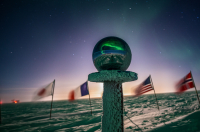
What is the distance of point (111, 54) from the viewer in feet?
5.89

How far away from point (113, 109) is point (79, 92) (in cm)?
981

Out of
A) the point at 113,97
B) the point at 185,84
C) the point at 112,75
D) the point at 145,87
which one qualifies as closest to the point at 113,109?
the point at 113,97

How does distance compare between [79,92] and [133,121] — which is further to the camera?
[79,92]

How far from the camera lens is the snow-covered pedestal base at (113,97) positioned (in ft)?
5.65

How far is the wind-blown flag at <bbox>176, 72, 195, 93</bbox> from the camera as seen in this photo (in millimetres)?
9123

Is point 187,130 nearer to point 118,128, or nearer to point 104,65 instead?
point 118,128

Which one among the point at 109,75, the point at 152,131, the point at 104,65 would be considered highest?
the point at 104,65

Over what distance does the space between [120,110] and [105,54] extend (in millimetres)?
1157

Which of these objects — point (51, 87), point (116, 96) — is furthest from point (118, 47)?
point (51, 87)

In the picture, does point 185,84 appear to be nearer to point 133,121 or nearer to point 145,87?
point 145,87

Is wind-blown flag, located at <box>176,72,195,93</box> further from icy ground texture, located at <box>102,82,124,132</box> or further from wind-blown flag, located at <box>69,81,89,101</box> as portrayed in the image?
icy ground texture, located at <box>102,82,124,132</box>

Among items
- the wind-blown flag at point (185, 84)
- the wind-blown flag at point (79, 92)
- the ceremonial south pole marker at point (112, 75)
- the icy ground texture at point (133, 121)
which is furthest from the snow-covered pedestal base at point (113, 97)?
the wind-blown flag at point (185, 84)

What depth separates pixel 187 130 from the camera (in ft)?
16.2

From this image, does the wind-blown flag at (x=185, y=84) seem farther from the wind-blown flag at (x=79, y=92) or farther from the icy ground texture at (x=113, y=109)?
the icy ground texture at (x=113, y=109)
